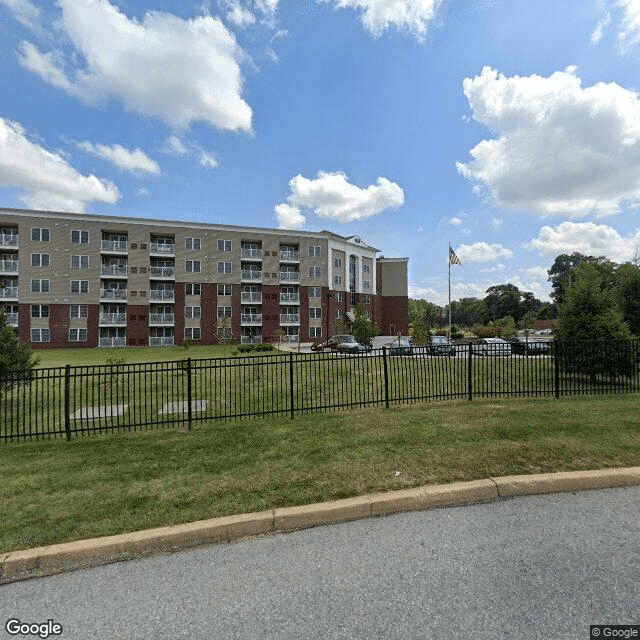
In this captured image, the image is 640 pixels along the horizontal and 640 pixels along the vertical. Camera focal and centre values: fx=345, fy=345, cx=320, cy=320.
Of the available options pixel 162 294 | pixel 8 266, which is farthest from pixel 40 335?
Result: pixel 162 294

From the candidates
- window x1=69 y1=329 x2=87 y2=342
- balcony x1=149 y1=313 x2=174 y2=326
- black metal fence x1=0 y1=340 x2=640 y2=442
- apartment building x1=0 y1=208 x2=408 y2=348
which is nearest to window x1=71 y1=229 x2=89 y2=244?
apartment building x1=0 y1=208 x2=408 y2=348

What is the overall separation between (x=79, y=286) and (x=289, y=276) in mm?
23898

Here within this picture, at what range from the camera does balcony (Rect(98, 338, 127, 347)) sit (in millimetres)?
38625

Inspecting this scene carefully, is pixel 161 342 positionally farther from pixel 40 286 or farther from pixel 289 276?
pixel 289 276

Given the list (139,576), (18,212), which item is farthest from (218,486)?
(18,212)

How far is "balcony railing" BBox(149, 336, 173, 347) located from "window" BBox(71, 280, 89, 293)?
8716 millimetres

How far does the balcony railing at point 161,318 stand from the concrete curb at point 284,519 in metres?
40.3

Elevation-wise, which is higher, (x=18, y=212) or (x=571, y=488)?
(x=18, y=212)

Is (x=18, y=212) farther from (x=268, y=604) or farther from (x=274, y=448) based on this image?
(x=268, y=604)

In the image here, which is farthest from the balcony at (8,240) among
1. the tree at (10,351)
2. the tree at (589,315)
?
the tree at (589,315)

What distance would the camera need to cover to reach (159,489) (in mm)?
4238

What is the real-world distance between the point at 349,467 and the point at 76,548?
3.05m

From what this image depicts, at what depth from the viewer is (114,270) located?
3941 cm

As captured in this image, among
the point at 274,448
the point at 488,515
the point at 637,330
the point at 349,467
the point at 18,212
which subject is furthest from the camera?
the point at 18,212
